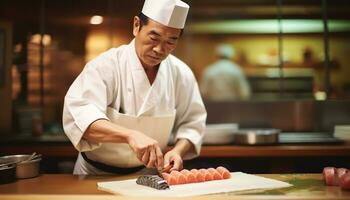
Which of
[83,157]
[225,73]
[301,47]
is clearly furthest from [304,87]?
[83,157]

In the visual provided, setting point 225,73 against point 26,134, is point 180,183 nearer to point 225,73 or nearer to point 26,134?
point 26,134

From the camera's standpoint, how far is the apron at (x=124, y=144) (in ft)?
7.89

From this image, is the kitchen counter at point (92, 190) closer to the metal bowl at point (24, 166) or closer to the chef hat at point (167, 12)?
the metal bowl at point (24, 166)

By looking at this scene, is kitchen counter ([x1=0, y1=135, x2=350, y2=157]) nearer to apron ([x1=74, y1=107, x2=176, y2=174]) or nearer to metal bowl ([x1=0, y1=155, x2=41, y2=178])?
apron ([x1=74, y1=107, x2=176, y2=174])

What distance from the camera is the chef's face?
2236 millimetres

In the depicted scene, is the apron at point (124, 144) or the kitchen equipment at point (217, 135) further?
the kitchen equipment at point (217, 135)

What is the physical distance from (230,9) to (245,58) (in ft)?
3.19

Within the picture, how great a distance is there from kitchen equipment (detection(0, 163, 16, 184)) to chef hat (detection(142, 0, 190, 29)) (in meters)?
1.10

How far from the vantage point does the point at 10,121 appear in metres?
4.19

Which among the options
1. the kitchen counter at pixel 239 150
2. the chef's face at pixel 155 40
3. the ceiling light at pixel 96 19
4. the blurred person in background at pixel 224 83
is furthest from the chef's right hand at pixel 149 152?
the blurred person in background at pixel 224 83

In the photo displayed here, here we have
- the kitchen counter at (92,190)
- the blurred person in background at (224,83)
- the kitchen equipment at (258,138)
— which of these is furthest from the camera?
the blurred person in background at (224,83)

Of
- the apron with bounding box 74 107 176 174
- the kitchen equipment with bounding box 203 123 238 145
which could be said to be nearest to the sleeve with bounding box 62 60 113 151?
the apron with bounding box 74 107 176 174

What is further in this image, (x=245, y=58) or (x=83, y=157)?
(x=245, y=58)

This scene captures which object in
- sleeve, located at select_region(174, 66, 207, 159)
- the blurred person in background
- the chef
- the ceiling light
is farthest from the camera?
the blurred person in background
